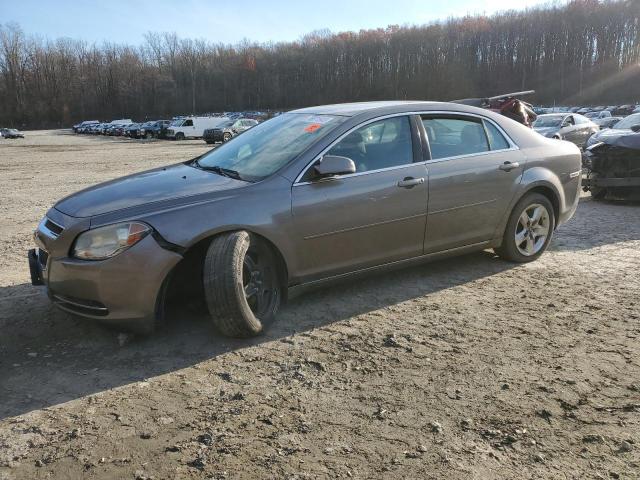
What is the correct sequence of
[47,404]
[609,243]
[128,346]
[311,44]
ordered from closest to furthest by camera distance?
[47,404] → [128,346] → [609,243] → [311,44]

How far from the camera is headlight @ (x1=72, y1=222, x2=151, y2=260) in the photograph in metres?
3.48

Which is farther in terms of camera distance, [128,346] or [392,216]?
[392,216]

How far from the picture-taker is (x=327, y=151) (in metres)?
4.22

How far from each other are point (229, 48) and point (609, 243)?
144989mm

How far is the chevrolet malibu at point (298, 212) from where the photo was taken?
3539mm

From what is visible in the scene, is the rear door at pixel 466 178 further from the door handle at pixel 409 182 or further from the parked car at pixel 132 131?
the parked car at pixel 132 131

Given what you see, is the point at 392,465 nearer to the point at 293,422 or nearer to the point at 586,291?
the point at 293,422

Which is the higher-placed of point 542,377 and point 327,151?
point 327,151

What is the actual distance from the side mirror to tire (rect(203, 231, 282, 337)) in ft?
2.31

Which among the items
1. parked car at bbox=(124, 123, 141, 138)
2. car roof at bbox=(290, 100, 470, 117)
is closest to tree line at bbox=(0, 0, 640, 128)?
parked car at bbox=(124, 123, 141, 138)

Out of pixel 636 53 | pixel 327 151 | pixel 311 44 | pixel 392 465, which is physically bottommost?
pixel 392 465

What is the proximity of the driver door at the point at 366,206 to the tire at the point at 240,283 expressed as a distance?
0.30m

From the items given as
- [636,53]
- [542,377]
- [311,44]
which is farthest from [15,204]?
[311,44]

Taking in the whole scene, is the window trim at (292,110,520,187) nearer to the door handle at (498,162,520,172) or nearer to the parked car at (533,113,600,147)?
the door handle at (498,162,520,172)
